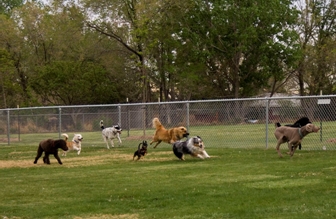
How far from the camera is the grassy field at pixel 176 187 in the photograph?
28.4ft

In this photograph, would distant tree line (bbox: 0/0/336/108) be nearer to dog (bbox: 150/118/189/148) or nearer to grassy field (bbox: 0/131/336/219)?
dog (bbox: 150/118/189/148)

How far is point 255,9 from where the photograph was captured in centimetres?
4500

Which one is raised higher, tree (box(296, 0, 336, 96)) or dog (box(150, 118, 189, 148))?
tree (box(296, 0, 336, 96))

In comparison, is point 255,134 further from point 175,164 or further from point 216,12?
point 216,12

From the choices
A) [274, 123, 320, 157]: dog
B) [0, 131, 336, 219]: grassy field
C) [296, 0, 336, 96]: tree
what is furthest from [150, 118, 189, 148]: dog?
[296, 0, 336, 96]: tree

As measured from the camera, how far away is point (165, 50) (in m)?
49.1

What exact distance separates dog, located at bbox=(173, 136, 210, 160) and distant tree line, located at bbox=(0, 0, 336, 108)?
2386cm

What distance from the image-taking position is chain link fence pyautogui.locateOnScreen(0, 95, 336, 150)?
61.8 ft

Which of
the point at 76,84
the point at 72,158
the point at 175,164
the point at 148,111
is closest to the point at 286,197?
the point at 175,164

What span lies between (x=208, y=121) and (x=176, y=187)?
1036 centimetres

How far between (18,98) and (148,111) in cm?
3226

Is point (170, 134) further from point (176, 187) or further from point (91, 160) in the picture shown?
point (176, 187)

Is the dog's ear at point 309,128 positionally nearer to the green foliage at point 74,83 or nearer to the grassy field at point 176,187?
the grassy field at point 176,187

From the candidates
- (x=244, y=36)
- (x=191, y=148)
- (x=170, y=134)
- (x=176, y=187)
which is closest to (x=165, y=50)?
(x=244, y=36)
